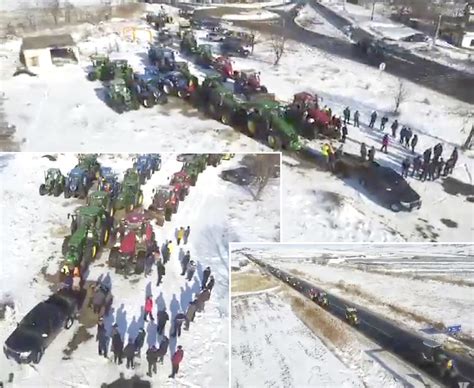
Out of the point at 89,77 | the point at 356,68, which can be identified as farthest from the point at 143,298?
the point at 356,68

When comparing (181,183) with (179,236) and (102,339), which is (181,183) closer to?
(179,236)

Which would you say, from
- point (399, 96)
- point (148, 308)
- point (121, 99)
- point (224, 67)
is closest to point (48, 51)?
point (121, 99)

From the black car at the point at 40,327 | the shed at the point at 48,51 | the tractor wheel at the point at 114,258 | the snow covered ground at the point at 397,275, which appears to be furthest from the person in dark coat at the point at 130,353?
the shed at the point at 48,51

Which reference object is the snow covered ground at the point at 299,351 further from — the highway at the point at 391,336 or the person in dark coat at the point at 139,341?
the person in dark coat at the point at 139,341

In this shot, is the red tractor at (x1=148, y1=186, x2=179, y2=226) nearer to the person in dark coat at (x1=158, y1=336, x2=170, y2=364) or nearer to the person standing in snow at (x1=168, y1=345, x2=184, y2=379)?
the person in dark coat at (x1=158, y1=336, x2=170, y2=364)

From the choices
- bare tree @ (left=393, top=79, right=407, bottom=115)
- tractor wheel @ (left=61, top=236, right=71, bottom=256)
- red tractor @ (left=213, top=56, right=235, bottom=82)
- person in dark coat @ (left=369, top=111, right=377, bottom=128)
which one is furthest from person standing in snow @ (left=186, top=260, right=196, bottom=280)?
bare tree @ (left=393, top=79, right=407, bottom=115)

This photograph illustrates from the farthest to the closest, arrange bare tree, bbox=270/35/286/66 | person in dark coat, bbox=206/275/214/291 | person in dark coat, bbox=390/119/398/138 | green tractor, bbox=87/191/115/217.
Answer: bare tree, bbox=270/35/286/66 < person in dark coat, bbox=390/119/398/138 < green tractor, bbox=87/191/115/217 < person in dark coat, bbox=206/275/214/291

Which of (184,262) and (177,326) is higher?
(184,262)
